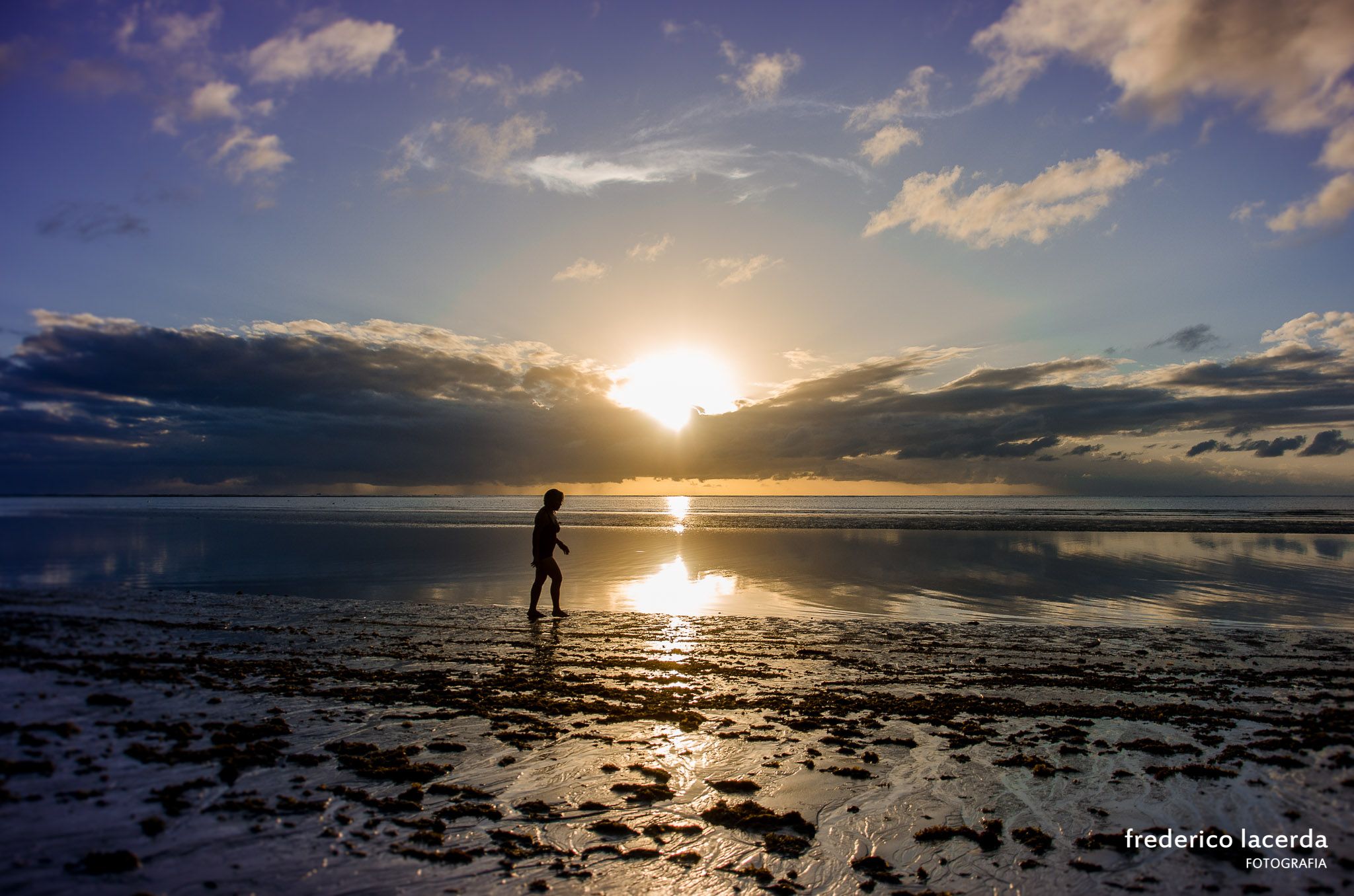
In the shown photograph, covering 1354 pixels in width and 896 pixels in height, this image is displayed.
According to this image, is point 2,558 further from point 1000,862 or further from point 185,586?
point 1000,862

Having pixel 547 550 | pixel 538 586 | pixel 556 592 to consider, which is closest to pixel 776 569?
pixel 547 550

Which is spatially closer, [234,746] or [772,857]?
[772,857]

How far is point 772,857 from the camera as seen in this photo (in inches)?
221

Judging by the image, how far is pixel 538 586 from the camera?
55.8 ft

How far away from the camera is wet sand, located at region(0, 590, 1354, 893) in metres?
5.39

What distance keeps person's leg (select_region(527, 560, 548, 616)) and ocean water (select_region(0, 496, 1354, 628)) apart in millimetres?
1614

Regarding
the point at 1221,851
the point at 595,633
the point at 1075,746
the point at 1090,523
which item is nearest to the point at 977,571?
the point at 595,633

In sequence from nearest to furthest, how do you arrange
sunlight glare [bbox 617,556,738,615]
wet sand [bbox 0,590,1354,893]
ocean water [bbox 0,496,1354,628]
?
wet sand [bbox 0,590,1354,893] → sunlight glare [bbox 617,556,738,615] → ocean water [bbox 0,496,1354,628]

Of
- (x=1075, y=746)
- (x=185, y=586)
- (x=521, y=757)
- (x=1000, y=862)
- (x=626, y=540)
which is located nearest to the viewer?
(x=1000, y=862)

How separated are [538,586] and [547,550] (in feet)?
3.75

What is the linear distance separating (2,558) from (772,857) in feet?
116

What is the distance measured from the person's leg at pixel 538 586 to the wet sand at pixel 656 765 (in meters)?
3.11

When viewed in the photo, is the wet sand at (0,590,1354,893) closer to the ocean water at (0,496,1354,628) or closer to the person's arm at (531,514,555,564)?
the person's arm at (531,514,555,564)

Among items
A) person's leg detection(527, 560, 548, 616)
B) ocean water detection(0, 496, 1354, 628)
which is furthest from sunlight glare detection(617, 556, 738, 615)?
person's leg detection(527, 560, 548, 616)
